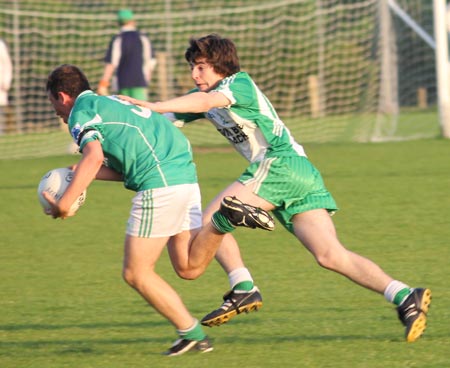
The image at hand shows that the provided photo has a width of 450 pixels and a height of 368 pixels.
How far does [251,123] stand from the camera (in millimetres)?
6098

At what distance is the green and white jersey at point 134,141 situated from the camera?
552cm

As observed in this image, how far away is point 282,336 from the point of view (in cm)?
610

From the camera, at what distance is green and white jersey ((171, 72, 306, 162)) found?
5.96 meters

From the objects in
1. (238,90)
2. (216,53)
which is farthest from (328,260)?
(216,53)

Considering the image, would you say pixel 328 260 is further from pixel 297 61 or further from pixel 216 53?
pixel 297 61

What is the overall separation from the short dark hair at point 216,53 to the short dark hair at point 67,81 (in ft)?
2.34

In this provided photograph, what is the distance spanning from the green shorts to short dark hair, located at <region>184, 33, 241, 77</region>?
532 mm

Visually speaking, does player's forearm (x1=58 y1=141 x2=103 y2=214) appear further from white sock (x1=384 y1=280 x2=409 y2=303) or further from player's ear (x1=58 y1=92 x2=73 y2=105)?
white sock (x1=384 y1=280 x2=409 y2=303)

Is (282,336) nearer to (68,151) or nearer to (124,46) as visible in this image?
(124,46)

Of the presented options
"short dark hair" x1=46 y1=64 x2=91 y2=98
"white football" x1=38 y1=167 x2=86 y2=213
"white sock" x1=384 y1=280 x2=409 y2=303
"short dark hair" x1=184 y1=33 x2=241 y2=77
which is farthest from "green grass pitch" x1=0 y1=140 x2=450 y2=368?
"short dark hair" x1=184 y1=33 x2=241 y2=77

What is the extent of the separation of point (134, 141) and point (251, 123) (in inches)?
31.1

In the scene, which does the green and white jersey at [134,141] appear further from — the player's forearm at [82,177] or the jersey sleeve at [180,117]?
the jersey sleeve at [180,117]

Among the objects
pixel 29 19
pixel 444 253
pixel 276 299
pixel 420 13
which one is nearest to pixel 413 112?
pixel 420 13

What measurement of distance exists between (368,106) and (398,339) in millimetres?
14601
